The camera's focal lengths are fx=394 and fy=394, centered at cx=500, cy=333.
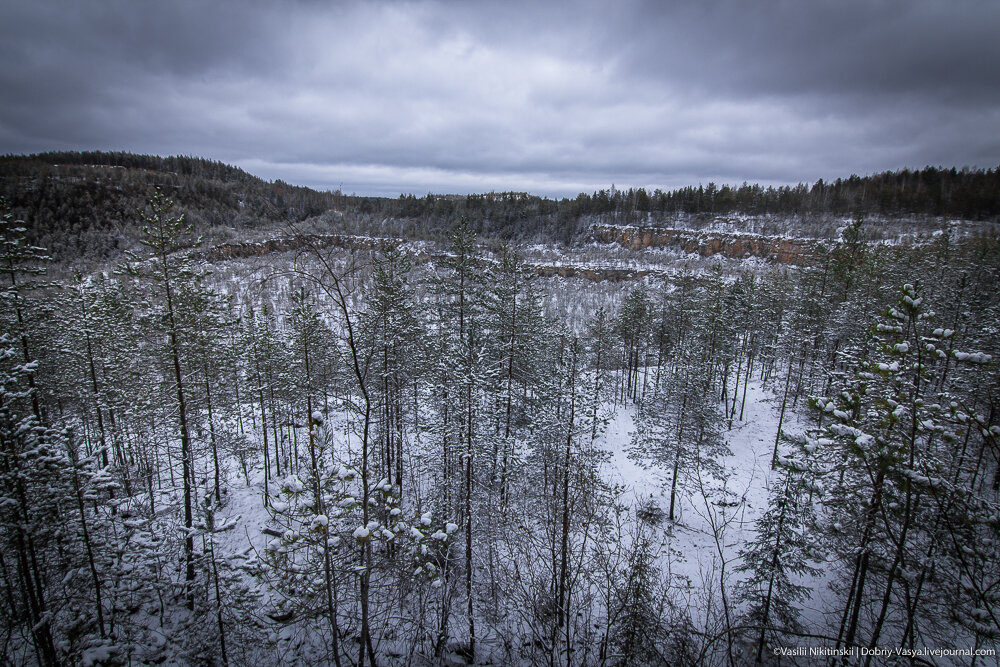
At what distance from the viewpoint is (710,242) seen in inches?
3858

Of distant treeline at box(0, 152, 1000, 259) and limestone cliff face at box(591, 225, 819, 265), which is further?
limestone cliff face at box(591, 225, 819, 265)

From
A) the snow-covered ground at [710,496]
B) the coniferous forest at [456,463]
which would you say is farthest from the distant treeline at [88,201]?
the snow-covered ground at [710,496]

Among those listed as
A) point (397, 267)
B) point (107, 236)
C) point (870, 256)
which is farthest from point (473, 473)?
point (107, 236)

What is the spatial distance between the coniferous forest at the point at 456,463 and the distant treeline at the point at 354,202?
0.98 feet

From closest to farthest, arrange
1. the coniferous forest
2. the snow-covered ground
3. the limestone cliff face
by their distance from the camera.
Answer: the coniferous forest
the snow-covered ground
the limestone cliff face

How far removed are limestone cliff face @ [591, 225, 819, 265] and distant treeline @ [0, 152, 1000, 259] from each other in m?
10.4

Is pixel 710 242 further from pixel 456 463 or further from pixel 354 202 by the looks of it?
pixel 354 202

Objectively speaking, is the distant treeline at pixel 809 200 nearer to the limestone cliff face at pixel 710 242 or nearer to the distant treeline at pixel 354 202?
the distant treeline at pixel 354 202

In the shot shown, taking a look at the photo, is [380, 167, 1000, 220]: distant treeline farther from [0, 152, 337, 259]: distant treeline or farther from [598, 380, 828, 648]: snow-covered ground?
[598, 380, 828, 648]: snow-covered ground

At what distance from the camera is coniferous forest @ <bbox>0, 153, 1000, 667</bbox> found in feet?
20.9

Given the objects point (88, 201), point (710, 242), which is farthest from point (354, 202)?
point (710, 242)

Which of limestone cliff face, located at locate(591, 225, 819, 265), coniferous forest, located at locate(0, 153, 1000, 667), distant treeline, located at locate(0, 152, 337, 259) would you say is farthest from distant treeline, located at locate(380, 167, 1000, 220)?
coniferous forest, located at locate(0, 153, 1000, 667)

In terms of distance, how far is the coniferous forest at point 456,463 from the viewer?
20.9 feet

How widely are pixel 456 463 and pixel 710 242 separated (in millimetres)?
103245
